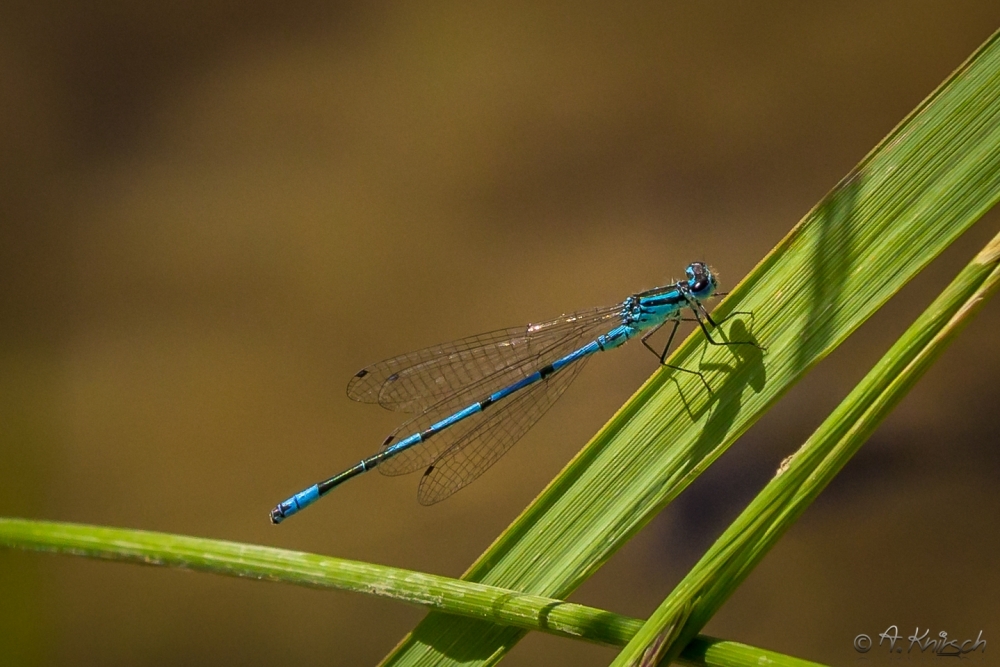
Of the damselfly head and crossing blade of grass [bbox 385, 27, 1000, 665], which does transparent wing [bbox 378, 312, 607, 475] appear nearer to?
the damselfly head

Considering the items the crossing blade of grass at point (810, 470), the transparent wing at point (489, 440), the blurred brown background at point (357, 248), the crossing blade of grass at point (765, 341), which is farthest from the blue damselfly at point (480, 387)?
the crossing blade of grass at point (810, 470)

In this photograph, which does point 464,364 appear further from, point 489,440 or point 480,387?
point 489,440

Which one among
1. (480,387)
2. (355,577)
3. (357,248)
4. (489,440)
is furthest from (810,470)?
(357,248)

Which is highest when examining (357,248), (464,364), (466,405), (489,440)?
(357,248)

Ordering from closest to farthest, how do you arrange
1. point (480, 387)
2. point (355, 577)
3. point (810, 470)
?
point (810, 470) → point (355, 577) → point (480, 387)

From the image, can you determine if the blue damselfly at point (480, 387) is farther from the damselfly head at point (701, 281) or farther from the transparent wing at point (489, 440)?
the damselfly head at point (701, 281)

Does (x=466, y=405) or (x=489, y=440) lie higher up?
(x=466, y=405)

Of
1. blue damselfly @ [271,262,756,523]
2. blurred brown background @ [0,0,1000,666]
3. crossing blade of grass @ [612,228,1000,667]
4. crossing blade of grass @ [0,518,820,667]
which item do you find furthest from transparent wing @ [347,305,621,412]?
crossing blade of grass @ [612,228,1000,667]
